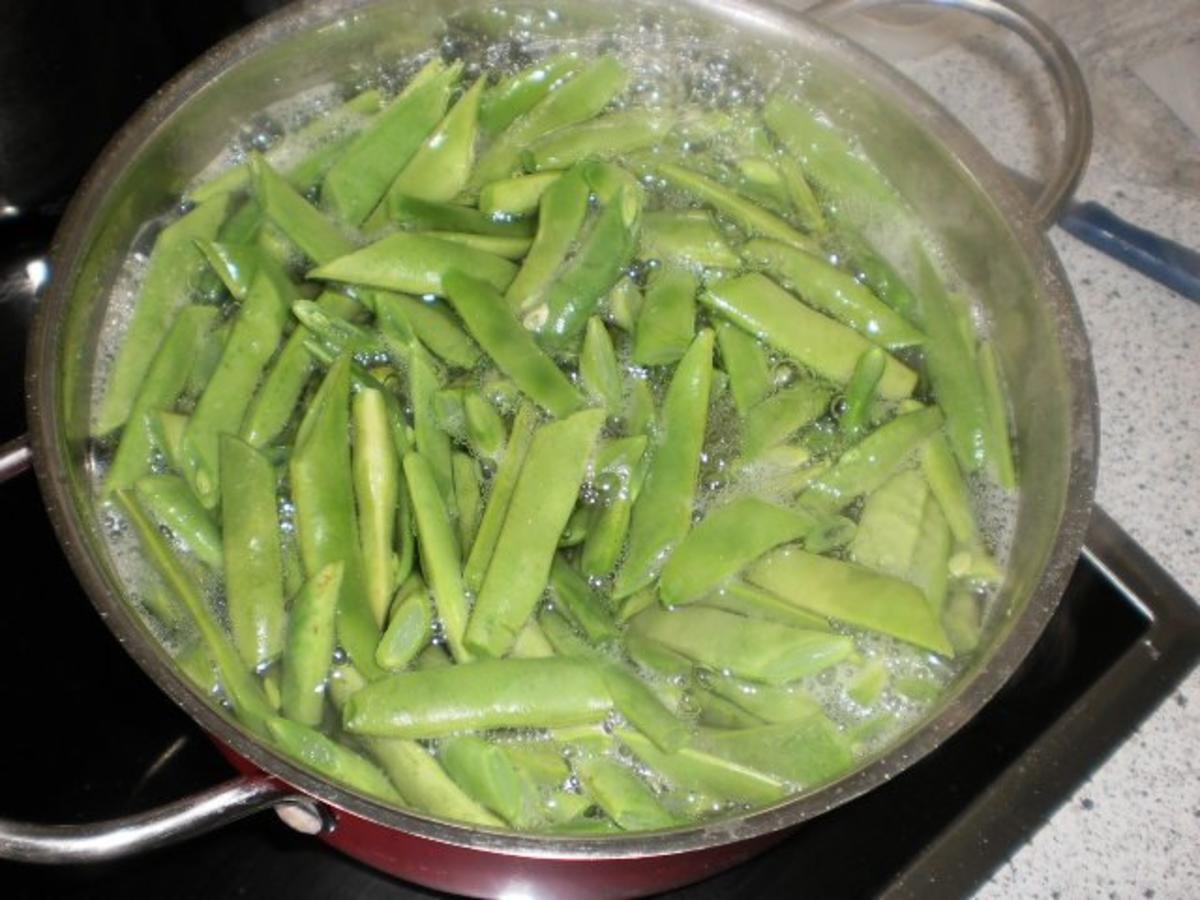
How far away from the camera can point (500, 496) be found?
3.38 feet

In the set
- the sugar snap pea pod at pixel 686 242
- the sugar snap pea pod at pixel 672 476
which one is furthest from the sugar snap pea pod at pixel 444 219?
the sugar snap pea pod at pixel 672 476

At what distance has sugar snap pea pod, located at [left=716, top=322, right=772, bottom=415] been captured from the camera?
3.65ft

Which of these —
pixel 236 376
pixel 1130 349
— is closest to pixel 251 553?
pixel 236 376

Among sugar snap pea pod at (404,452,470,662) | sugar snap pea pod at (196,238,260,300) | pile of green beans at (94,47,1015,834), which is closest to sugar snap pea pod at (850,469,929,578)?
pile of green beans at (94,47,1015,834)

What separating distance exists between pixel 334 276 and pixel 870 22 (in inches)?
34.8

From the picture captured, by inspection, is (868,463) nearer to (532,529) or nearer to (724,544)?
(724,544)

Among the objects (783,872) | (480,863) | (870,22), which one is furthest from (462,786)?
(870,22)

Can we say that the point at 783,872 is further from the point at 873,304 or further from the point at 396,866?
the point at 873,304

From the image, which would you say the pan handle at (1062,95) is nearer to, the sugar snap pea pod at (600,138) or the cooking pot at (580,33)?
the cooking pot at (580,33)

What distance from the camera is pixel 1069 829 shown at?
1.20 meters

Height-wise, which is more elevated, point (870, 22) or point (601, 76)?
point (601, 76)

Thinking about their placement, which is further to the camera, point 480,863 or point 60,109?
point 60,109

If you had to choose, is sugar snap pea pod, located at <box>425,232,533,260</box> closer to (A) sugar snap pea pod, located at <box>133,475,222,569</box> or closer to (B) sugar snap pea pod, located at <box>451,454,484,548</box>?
(B) sugar snap pea pod, located at <box>451,454,484,548</box>

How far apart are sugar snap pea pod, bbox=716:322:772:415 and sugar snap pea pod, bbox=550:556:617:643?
21cm
